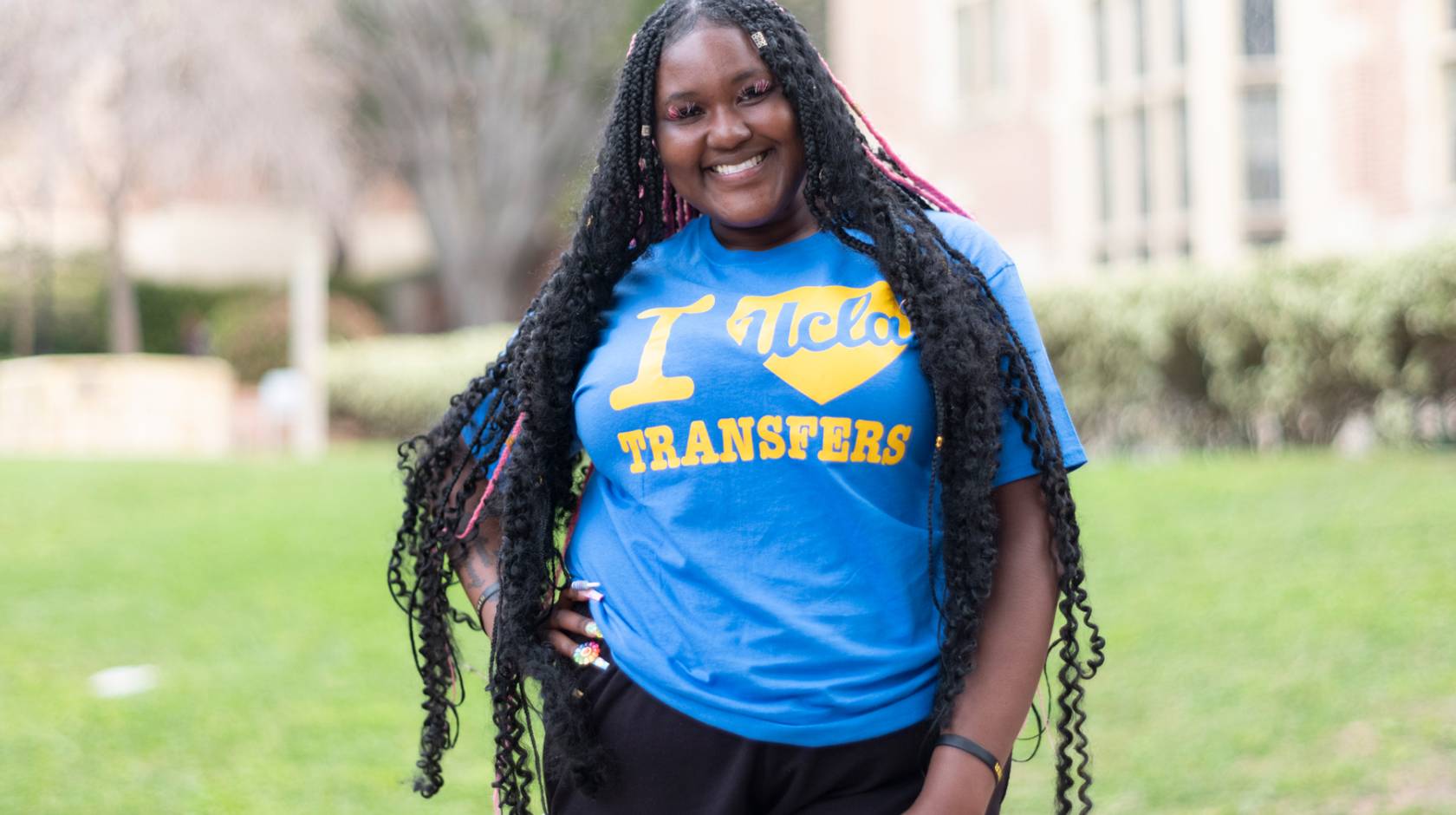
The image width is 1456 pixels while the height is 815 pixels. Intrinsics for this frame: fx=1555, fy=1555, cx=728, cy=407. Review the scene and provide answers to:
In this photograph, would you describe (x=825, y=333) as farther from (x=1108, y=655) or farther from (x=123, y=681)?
(x=123, y=681)

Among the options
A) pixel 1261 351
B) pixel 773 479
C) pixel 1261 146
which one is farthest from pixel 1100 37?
pixel 773 479

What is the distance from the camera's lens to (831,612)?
2.06 metres

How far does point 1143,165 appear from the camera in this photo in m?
15.0

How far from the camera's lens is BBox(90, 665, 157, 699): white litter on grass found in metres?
6.41

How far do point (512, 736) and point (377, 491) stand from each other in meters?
8.22

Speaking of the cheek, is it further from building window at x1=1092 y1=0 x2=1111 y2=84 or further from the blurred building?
building window at x1=1092 y1=0 x2=1111 y2=84

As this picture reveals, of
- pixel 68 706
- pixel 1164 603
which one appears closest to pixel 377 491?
pixel 68 706

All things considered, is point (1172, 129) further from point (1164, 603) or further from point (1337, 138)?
point (1164, 603)

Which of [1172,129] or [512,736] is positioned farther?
[1172,129]

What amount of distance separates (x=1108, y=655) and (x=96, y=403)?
12.5 meters

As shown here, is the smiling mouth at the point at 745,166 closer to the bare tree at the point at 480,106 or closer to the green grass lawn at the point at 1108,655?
the green grass lawn at the point at 1108,655

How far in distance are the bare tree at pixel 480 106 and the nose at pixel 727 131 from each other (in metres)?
21.1

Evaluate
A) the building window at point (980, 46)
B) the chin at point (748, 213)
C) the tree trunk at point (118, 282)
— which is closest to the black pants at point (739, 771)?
the chin at point (748, 213)

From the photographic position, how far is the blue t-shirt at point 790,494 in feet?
6.77
